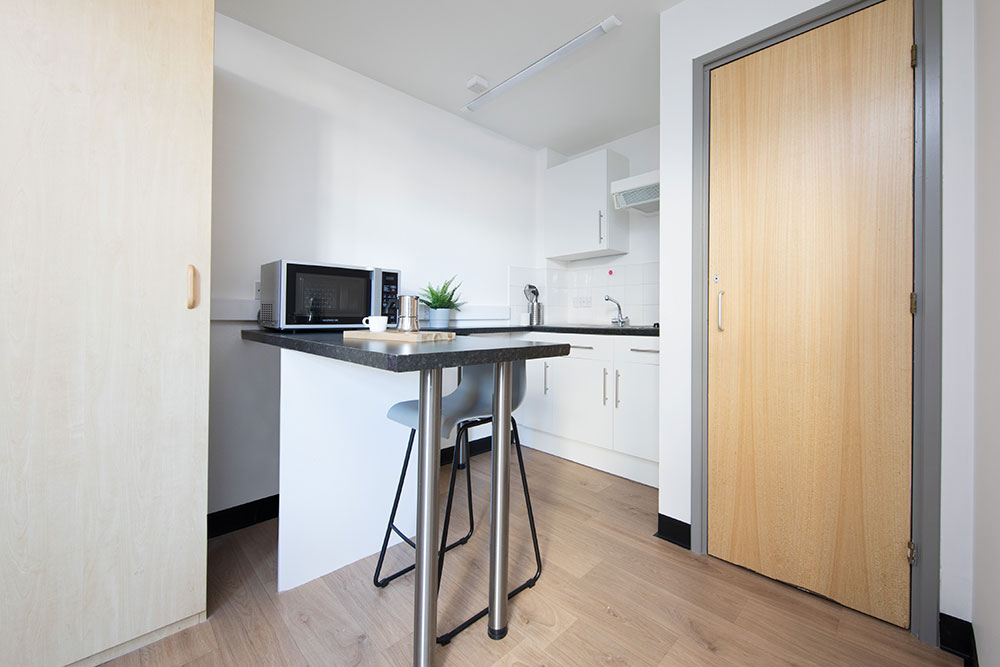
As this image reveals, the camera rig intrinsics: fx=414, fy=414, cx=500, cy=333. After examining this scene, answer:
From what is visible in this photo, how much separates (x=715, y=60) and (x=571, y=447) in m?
2.38

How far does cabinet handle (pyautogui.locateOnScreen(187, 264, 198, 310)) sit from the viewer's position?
1.33 metres

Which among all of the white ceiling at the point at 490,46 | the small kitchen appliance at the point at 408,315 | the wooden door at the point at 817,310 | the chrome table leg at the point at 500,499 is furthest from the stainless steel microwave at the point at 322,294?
the wooden door at the point at 817,310

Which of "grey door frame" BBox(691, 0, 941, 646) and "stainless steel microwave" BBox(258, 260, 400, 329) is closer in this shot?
"grey door frame" BBox(691, 0, 941, 646)

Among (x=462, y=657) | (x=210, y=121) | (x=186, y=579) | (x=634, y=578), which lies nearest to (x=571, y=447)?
(x=634, y=578)

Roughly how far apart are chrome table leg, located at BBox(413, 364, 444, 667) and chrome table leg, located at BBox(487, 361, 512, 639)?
25cm

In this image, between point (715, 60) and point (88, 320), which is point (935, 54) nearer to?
point (715, 60)

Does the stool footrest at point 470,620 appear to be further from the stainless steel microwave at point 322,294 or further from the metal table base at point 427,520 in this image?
the stainless steel microwave at point 322,294

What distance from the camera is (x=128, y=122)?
122cm

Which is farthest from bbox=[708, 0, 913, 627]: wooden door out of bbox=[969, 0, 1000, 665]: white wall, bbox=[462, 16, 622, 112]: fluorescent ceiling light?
bbox=[462, 16, 622, 112]: fluorescent ceiling light

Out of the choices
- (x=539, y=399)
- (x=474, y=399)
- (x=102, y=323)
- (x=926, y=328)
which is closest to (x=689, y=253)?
(x=926, y=328)

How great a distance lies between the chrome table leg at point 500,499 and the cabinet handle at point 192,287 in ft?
3.28

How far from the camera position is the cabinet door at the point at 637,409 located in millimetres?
2496

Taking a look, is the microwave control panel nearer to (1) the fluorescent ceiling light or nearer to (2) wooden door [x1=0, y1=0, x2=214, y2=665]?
(2) wooden door [x1=0, y1=0, x2=214, y2=665]

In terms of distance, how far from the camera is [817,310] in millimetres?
1561
